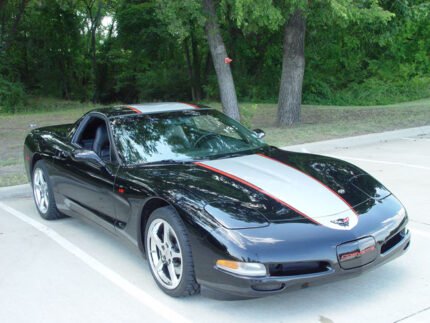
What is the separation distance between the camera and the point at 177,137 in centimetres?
483

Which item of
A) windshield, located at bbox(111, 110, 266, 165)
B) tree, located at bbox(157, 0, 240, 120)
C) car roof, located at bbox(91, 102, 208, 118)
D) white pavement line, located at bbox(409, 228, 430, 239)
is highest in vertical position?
tree, located at bbox(157, 0, 240, 120)

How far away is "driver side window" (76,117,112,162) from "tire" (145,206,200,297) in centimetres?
111

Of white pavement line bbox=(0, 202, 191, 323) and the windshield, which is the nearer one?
white pavement line bbox=(0, 202, 191, 323)

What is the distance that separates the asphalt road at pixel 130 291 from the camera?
11.6 feet

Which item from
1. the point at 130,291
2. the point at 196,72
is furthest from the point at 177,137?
the point at 196,72

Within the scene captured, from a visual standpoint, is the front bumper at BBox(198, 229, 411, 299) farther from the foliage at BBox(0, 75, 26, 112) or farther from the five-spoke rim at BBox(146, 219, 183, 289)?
the foliage at BBox(0, 75, 26, 112)

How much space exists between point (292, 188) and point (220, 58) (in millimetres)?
9732

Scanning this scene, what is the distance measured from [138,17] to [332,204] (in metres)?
25.2

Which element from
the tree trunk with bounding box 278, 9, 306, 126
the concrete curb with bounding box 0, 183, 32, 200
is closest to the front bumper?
the concrete curb with bounding box 0, 183, 32, 200

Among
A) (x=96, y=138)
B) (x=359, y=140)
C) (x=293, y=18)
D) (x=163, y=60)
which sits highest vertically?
(x=293, y=18)

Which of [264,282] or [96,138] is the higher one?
[96,138]

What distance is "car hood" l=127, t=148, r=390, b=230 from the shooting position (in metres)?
3.50

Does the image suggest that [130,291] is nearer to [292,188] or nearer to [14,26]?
[292,188]

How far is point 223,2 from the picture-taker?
1145 centimetres
